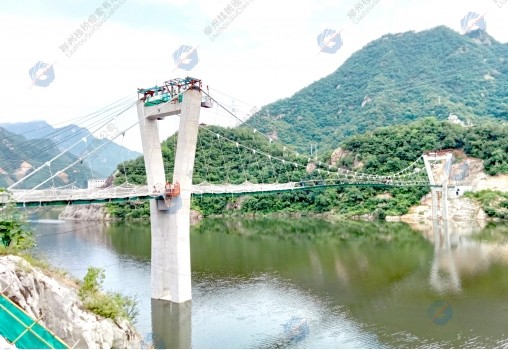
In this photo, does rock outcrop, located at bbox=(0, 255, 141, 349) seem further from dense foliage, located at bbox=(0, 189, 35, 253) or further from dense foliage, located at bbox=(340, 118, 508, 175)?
dense foliage, located at bbox=(340, 118, 508, 175)

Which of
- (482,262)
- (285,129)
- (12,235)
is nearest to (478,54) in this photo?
(285,129)

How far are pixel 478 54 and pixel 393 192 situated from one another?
1504 inches

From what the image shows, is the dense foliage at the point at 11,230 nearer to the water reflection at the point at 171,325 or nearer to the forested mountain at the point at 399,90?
the water reflection at the point at 171,325

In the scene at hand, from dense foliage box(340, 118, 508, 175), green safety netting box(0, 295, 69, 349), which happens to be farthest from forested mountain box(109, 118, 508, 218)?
green safety netting box(0, 295, 69, 349)

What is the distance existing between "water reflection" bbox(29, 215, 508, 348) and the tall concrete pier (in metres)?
0.53

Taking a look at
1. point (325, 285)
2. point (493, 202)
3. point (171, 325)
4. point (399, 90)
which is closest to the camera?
point (171, 325)

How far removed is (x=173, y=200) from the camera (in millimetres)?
10094

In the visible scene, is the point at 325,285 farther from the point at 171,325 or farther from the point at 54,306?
the point at 54,306

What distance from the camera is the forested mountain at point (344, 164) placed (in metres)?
26.6

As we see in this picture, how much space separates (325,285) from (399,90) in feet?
150

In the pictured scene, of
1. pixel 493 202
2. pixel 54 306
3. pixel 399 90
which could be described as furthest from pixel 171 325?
pixel 399 90

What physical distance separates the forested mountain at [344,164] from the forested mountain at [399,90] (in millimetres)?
8455

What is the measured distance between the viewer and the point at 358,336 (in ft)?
27.8

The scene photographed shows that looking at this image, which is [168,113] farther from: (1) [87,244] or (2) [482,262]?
(1) [87,244]
